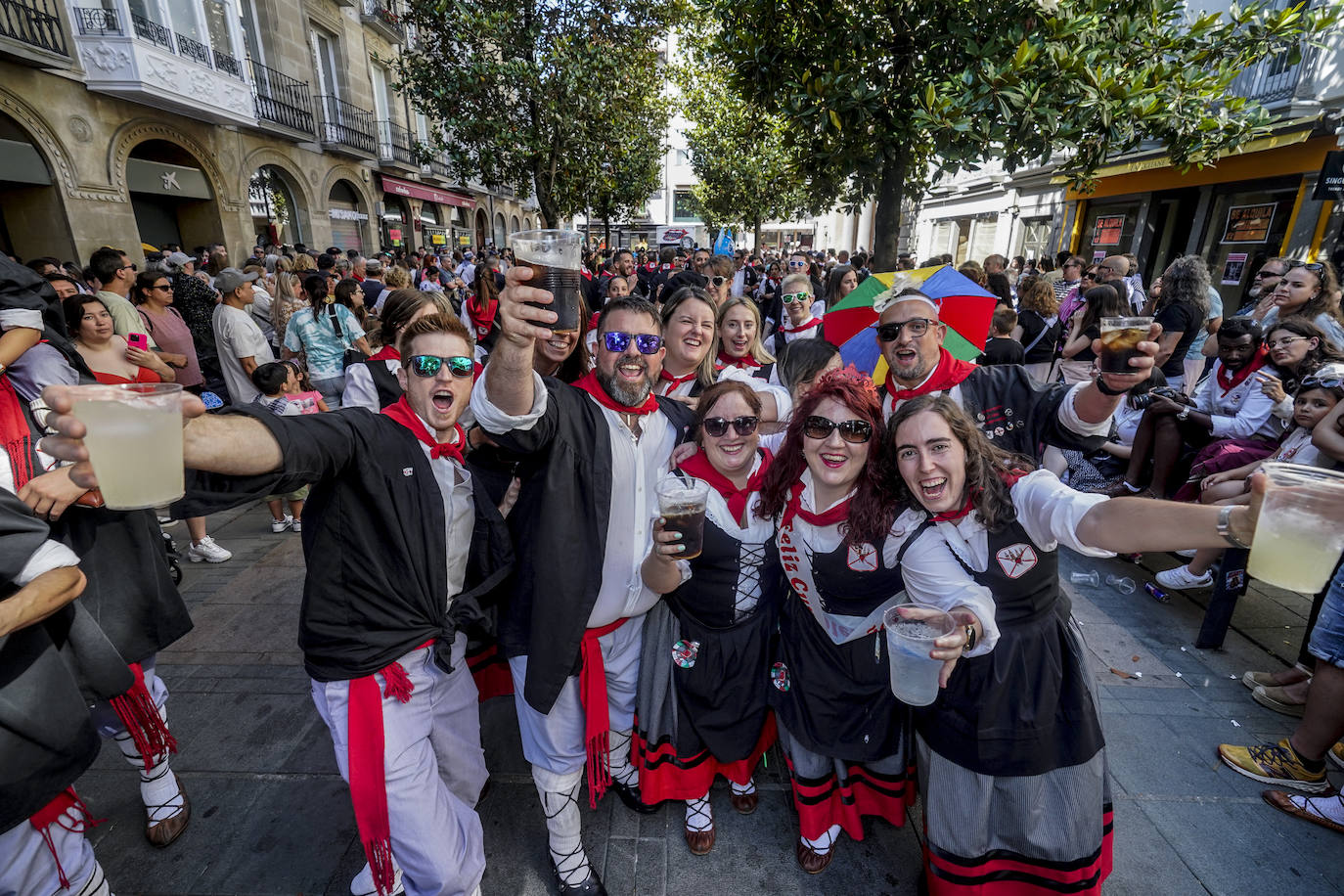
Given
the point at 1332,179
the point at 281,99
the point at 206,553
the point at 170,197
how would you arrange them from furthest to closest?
the point at 281,99, the point at 170,197, the point at 1332,179, the point at 206,553

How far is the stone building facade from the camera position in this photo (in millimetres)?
10297

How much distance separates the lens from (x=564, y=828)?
2.31 m

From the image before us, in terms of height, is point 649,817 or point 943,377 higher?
point 943,377

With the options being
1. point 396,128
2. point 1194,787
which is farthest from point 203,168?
point 1194,787

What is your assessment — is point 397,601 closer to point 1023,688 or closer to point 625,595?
point 625,595

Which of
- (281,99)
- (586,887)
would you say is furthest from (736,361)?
(281,99)

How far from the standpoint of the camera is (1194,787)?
2.77m

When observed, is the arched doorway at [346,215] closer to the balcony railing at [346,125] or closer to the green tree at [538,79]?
the balcony railing at [346,125]

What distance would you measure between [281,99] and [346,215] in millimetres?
3872

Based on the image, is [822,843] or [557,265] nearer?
[557,265]

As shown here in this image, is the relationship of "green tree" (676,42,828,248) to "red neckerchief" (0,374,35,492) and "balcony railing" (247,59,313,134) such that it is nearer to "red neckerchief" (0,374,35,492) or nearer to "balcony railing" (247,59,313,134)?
"balcony railing" (247,59,313,134)

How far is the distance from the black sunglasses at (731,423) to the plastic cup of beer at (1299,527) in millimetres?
1447

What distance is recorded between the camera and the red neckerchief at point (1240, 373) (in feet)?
14.3

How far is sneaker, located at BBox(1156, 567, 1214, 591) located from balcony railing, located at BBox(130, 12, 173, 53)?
56.1 ft
